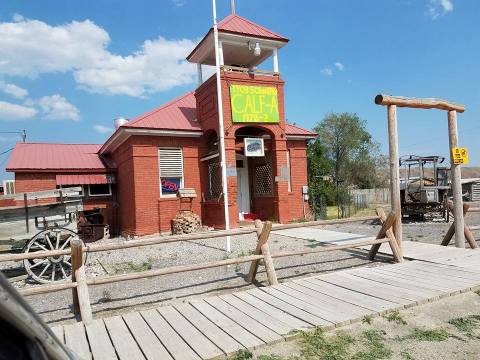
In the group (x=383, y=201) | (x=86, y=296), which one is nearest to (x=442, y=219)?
(x=86, y=296)

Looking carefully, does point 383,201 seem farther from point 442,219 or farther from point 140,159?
point 140,159

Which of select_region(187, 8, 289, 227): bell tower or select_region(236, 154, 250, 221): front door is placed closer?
select_region(187, 8, 289, 227): bell tower

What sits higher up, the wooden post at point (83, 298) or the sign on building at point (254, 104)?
the sign on building at point (254, 104)

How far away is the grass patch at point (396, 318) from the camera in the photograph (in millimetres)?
4184

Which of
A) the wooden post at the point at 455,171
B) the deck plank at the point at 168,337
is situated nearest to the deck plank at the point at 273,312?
the deck plank at the point at 168,337

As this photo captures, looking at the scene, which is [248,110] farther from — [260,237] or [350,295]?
[350,295]

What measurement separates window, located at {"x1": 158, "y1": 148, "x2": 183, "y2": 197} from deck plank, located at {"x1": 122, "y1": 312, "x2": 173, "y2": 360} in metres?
10.7

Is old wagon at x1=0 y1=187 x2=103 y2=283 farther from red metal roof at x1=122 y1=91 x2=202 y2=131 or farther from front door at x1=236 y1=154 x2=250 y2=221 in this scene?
front door at x1=236 y1=154 x2=250 y2=221

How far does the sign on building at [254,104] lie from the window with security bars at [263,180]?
212 centimetres

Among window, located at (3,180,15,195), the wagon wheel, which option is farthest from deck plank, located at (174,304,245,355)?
window, located at (3,180,15,195)

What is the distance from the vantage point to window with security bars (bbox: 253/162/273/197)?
15891 mm

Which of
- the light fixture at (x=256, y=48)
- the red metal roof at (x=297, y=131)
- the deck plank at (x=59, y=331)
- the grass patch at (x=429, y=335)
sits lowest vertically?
the grass patch at (x=429, y=335)

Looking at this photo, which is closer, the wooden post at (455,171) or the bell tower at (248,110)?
the wooden post at (455,171)

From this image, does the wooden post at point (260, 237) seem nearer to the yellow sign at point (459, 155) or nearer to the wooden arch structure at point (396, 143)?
the wooden arch structure at point (396, 143)
